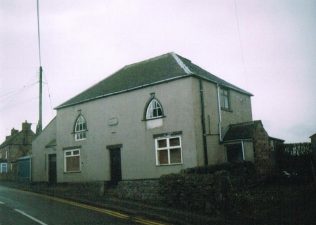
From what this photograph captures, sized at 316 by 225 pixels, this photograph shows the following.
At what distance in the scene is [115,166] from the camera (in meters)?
24.1

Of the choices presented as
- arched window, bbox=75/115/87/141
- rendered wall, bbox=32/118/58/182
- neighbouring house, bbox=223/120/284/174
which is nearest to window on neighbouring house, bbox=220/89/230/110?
neighbouring house, bbox=223/120/284/174

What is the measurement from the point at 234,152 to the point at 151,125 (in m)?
6.12

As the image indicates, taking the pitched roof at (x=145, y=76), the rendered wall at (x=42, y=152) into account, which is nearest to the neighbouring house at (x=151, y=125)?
the pitched roof at (x=145, y=76)

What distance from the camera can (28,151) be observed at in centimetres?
5731

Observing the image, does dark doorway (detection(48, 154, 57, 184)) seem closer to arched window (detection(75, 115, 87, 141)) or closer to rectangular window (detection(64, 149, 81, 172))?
rectangular window (detection(64, 149, 81, 172))

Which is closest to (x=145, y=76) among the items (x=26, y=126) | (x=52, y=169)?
(x=52, y=169)

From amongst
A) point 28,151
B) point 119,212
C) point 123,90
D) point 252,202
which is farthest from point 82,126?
point 28,151

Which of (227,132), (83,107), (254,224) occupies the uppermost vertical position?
(83,107)

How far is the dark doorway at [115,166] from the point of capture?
23891 mm

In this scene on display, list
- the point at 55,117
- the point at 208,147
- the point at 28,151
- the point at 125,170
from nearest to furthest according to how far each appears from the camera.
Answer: the point at 208,147, the point at 125,170, the point at 55,117, the point at 28,151

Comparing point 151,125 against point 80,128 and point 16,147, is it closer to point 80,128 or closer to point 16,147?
point 80,128

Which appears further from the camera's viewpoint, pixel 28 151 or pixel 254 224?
pixel 28 151

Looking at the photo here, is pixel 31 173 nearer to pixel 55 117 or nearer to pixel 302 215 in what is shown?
pixel 55 117

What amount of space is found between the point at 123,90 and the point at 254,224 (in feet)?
48.0
